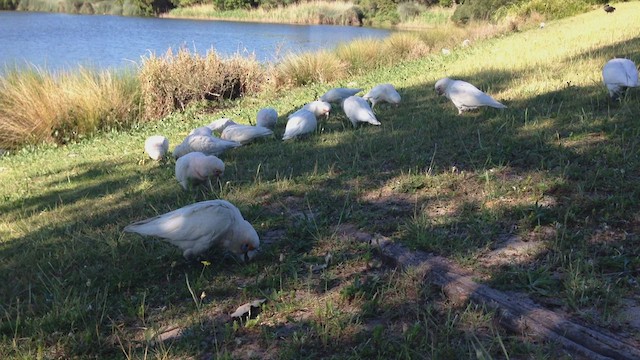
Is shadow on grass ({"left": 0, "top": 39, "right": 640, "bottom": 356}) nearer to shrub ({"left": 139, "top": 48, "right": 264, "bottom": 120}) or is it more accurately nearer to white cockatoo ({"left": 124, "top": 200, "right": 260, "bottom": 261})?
white cockatoo ({"left": 124, "top": 200, "right": 260, "bottom": 261})

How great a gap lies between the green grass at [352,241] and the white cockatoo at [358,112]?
143 millimetres

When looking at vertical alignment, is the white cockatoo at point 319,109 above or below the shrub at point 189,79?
above

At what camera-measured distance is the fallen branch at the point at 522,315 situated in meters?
1.99

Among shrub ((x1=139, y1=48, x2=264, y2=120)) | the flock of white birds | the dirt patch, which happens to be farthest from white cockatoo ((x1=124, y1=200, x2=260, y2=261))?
shrub ((x1=139, y1=48, x2=264, y2=120))

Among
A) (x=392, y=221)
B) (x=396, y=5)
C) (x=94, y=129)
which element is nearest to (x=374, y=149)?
(x=392, y=221)

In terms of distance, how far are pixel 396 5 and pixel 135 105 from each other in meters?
32.0

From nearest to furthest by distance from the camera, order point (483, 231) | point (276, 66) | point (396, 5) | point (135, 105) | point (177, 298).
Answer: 1. point (177, 298)
2. point (483, 231)
3. point (135, 105)
4. point (276, 66)
5. point (396, 5)

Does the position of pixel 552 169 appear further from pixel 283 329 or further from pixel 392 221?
pixel 283 329

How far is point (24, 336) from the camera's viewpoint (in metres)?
2.47

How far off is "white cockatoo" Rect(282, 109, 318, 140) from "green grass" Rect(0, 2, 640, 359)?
17 centimetres

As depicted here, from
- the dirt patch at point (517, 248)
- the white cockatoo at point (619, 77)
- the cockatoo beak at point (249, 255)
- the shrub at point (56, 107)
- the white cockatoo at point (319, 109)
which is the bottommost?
the shrub at point (56, 107)

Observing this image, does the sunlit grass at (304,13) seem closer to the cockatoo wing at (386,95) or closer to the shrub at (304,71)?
the shrub at (304,71)

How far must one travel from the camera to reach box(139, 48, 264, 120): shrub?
10477 millimetres

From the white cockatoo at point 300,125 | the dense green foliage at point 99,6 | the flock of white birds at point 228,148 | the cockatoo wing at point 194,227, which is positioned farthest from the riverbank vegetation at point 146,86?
the dense green foliage at point 99,6
